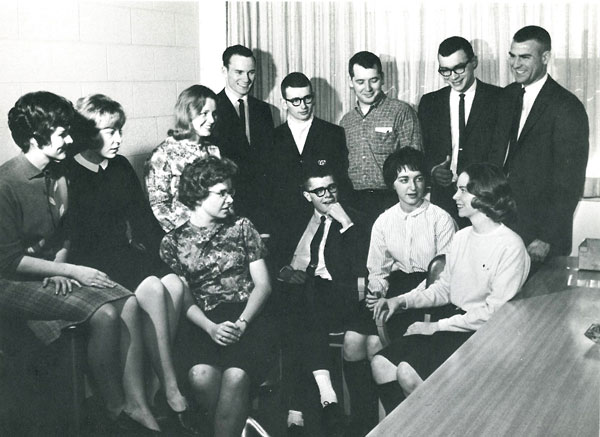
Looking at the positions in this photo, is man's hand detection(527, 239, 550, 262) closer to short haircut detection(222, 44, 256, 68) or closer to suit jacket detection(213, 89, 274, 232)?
suit jacket detection(213, 89, 274, 232)

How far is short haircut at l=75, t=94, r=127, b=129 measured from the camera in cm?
232

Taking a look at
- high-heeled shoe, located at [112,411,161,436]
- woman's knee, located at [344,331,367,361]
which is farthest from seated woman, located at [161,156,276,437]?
woman's knee, located at [344,331,367,361]

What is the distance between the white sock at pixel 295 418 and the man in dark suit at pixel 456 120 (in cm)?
116

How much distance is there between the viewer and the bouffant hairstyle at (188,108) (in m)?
2.72

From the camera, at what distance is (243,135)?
10.8 feet

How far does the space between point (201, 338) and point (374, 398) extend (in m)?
0.67

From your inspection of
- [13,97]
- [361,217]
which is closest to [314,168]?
[361,217]

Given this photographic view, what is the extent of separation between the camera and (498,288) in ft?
7.06

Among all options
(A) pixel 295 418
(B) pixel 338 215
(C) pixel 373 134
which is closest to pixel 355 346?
(A) pixel 295 418

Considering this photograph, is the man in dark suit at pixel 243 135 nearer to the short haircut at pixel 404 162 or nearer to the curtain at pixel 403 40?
the curtain at pixel 403 40

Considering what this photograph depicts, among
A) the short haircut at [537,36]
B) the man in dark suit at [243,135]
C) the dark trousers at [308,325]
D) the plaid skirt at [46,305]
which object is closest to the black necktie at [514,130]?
the short haircut at [537,36]

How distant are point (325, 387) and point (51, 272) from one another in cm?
104

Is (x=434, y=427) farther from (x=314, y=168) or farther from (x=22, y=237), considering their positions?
(x=314, y=168)

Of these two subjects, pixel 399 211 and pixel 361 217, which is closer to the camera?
→ pixel 399 211
